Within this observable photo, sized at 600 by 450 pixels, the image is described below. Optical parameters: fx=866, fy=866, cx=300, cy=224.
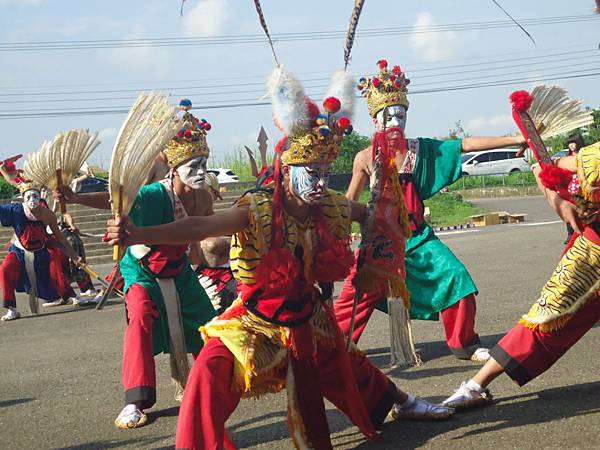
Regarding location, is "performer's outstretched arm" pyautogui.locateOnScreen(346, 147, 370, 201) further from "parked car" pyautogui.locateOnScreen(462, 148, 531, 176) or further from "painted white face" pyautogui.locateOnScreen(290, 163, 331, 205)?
"parked car" pyautogui.locateOnScreen(462, 148, 531, 176)

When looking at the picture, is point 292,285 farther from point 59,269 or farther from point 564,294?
point 59,269

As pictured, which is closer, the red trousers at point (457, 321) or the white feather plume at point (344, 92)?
the white feather plume at point (344, 92)

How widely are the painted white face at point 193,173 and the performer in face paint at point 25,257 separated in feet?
19.3

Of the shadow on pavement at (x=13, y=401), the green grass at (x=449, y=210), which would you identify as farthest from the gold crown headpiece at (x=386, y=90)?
the green grass at (x=449, y=210)

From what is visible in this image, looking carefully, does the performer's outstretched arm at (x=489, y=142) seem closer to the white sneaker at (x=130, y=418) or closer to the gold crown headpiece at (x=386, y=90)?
the gold crown headpiece at (x=386, y=90)

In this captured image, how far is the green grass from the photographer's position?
21844 millimetres

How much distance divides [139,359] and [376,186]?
5.83 ft

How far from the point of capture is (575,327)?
4.59m

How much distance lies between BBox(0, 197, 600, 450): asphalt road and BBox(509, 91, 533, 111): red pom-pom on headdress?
5.35 ft

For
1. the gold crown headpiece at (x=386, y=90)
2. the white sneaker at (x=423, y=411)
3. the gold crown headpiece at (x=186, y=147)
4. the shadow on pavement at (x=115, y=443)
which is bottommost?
the shadow on pavement at (x=115, y=443)

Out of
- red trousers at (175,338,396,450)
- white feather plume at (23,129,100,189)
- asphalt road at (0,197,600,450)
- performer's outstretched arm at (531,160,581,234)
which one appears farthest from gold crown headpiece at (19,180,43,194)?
performer's outstretched arm at (531,160,581,234)

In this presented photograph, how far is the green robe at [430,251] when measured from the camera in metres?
6.17

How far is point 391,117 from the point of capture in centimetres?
643

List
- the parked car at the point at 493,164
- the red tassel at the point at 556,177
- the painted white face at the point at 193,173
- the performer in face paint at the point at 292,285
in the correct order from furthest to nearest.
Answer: the parked car at the point at 493,164
the painted white face at the point at 193,173
the red tassel at the point at 556,177
the performer in face paint at the point at 292,285
